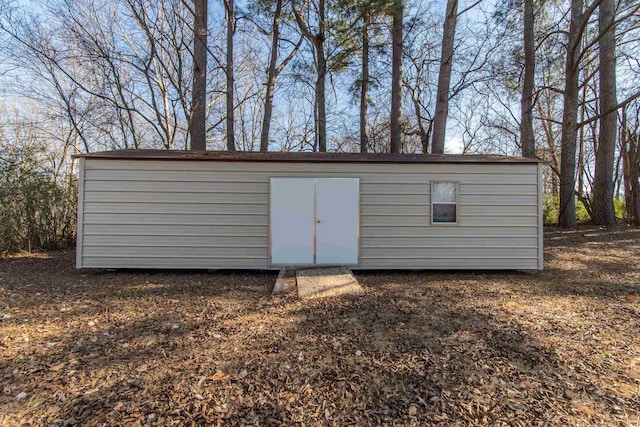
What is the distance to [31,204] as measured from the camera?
22.6ft

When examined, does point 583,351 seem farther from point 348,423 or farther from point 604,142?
point 604,142

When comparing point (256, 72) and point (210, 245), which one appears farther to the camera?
point (256, 72)

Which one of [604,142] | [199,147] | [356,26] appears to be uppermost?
[356,26]

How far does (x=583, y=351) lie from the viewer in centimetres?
263

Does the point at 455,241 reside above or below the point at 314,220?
below

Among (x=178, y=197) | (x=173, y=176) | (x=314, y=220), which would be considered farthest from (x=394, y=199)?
(x=173, y=176)

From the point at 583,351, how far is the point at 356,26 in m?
9.60

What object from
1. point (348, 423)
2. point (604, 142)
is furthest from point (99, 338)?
point (604, 142)

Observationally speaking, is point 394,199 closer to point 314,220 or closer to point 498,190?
point 314,220

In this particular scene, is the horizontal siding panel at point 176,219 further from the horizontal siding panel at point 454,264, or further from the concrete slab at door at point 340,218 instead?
the horizontal siding panel at point 454,264

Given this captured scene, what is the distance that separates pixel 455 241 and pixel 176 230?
4913mm

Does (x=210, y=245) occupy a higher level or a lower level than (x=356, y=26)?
lower

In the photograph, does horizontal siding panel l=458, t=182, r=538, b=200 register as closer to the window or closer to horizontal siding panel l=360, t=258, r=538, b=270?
the window

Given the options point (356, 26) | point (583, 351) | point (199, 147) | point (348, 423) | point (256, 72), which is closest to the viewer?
point (348, 423)
